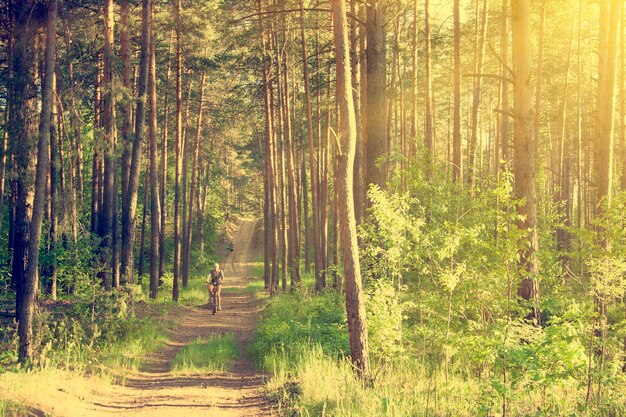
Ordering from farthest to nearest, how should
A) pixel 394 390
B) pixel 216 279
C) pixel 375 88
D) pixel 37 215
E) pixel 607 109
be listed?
pixel 216 279
pixel 375 88
pixel 607 109
pixel 37 215
pixel 394 390

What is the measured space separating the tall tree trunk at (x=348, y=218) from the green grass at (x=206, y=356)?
4.43m

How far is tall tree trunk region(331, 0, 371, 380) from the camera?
8750mm

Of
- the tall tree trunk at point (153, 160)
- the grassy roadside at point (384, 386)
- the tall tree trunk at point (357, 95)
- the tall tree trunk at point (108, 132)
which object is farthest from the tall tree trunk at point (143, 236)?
the grassy roadside at point (384, 386)

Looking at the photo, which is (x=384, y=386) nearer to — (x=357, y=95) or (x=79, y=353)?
(x=79, y=353)

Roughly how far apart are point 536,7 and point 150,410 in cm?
2316

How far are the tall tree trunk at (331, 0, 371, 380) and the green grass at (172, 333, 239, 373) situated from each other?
4.43m

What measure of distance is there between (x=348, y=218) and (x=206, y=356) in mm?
6102

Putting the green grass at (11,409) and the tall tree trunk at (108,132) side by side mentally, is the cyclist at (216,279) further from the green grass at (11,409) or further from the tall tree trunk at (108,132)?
the green grass at (11,409)

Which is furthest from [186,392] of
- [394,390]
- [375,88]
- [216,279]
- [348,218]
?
[216,279]

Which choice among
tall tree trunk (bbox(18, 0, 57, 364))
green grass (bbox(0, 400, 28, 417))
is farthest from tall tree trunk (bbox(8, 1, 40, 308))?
green grass (bbox(0, 400, 28, 417))

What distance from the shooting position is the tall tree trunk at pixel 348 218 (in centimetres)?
875

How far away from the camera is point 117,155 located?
15578 mm

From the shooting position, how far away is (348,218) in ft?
29.3

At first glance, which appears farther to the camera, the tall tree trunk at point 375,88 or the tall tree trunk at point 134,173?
the tall tree trunk at point 134,173
